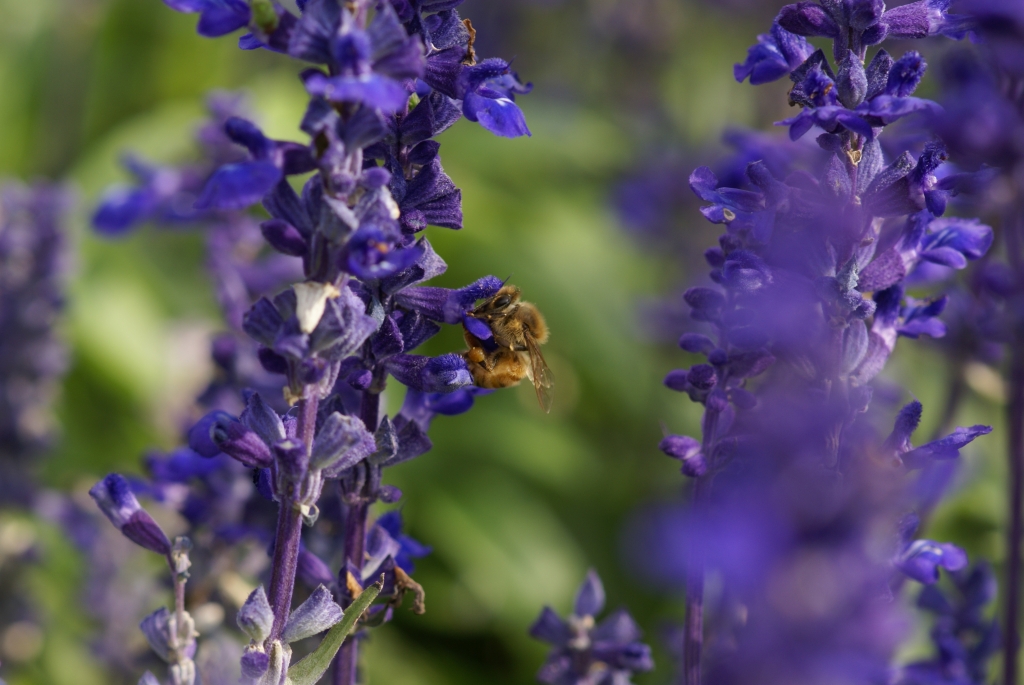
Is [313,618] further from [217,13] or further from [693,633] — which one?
[217,13]

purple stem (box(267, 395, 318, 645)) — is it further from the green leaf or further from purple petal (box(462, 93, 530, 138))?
purple petal (box(462, 93, 530, 138))

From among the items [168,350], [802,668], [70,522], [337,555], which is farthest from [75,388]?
[802,668]

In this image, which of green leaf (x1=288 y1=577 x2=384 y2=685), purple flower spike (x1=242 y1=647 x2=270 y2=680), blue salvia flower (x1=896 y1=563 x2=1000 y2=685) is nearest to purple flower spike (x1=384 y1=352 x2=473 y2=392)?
green leaf (x1=288 y1=577 x2=384 y2=685)

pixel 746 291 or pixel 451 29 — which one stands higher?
pixel 451 29

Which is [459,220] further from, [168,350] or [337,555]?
[168,350]

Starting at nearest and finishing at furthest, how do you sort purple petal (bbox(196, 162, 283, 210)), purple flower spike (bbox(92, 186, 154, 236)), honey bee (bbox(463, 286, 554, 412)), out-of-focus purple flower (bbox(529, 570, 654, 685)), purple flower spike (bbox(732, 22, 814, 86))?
purple petal (bbox(196, 162, 283, 210)) < purple flower spike (bbox(732, 22, 814, 86)) < out-of-focus purple flower (bbox(529, 570, 654, 685)) < honey bee (bbox(463, 286, 554, 412)) < purple flower spike (bbox(92, 186, 154, 236))

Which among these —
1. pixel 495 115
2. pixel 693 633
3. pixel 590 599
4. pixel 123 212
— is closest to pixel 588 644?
pixel 590 599
